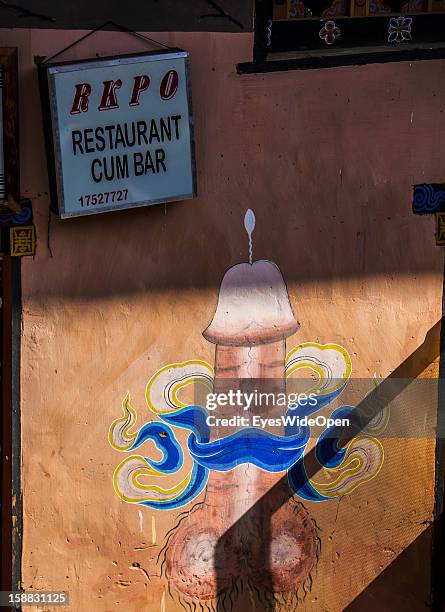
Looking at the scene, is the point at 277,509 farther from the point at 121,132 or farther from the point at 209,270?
the point at 121,132

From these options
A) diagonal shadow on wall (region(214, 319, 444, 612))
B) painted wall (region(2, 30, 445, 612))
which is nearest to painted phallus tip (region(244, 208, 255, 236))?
painted wall (region(2, 30, 445, 612))

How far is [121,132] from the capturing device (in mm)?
4473

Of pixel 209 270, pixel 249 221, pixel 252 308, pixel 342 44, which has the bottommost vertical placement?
pixel 252 308

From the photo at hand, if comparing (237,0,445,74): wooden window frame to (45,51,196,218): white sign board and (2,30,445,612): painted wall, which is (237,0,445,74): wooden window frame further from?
(45,51,196,218): white sign board

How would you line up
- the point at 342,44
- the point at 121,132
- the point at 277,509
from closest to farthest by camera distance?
the point at 121,132, the point at 342,44, the point at 277,509

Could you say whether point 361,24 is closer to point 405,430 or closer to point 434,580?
point 405,430

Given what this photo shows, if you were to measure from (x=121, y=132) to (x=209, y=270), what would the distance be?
35.6 inches

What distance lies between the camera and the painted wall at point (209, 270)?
462 centimetres

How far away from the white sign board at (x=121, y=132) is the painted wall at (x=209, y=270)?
0.14 meters

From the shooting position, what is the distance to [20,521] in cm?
469

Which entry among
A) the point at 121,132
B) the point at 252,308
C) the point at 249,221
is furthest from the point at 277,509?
the point at 121,132

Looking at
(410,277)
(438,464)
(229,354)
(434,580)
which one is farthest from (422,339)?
(434,580)

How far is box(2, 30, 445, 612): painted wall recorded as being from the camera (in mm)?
4625

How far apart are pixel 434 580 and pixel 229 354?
1823 mm
